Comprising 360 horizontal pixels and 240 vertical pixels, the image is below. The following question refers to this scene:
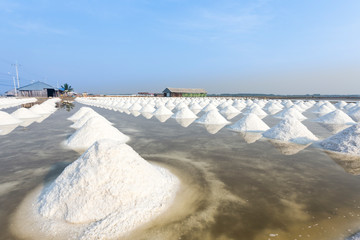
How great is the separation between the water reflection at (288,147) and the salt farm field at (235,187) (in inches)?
3.0

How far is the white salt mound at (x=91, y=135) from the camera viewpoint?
7494mm

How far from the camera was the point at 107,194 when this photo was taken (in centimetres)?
344

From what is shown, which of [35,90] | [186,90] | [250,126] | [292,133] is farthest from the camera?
[186,90]

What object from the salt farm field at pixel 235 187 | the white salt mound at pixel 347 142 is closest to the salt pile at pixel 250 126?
the salt farm field at pixel 235 187

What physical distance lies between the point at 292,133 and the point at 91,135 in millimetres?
8855

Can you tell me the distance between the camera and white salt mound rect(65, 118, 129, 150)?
749 cm

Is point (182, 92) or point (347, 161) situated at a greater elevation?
point (182, 92)

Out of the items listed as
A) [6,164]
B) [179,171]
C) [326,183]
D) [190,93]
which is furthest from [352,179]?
[190,93]

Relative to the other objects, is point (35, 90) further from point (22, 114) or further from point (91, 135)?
point (91, 135)

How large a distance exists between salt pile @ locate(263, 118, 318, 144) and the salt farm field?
0.80m

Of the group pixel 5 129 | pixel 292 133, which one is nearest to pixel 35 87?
pixel 5 129

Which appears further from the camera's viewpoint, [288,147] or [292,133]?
[292,133]

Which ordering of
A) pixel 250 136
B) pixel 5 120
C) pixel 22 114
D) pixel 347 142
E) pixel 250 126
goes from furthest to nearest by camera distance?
pixel 22 114 < pixel 5 120 < pixel 250 126 < pixel 250 136 < pixel 347 142

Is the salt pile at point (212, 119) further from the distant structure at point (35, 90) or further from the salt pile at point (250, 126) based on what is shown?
the distant structure at point (35, 90)
